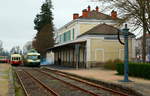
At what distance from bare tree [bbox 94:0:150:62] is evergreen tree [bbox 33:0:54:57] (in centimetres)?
4976

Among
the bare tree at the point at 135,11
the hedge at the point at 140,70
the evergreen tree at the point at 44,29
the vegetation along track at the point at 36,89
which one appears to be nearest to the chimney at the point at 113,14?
the bare tree at the point at 135,11

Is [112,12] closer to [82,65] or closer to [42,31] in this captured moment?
[82,65]

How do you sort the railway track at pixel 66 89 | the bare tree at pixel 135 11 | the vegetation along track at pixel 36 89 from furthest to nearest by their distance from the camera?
1. the bare tree at pixel 135 11
2. the vegetation along track at pixel 36 89
3. the railway track at pixel 66 89

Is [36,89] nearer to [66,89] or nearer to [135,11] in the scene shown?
[66,89]

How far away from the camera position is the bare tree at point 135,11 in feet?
89.9

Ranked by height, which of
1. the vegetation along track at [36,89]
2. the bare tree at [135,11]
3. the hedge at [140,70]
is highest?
the bare tree at [135,11]

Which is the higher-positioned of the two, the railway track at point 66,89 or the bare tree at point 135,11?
the bare tree at point 135,11

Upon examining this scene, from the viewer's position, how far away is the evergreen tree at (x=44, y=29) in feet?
261

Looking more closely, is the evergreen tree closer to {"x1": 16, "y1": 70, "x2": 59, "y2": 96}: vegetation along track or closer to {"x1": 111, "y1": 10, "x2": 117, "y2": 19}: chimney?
{"x1": 111, "y1": 10, "x2": 117, "y2": 19}: chimney

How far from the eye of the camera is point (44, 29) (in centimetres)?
7812

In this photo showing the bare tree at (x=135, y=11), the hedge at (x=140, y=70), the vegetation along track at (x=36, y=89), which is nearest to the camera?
the vegetation along track at (x=36, y=89)

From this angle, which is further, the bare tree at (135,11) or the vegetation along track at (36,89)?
the bare tree at (135,11)

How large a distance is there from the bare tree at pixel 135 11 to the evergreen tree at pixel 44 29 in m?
49.8

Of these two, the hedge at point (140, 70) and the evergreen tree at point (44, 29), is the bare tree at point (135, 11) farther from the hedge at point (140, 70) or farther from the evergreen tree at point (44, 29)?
the evergreen tree at point (44, 29)
